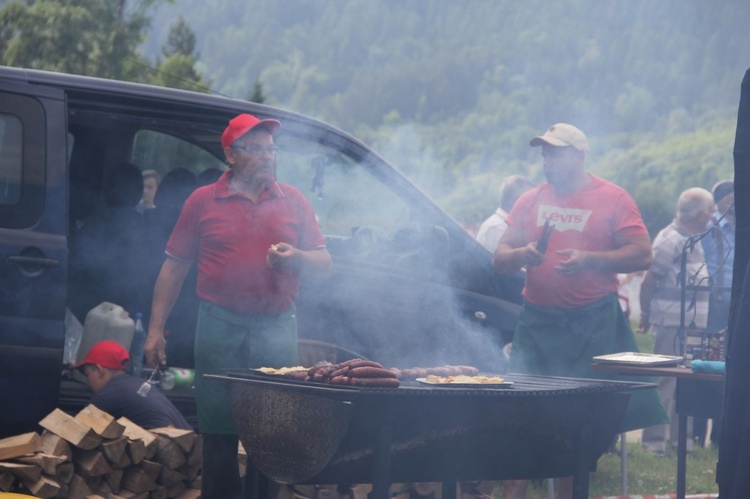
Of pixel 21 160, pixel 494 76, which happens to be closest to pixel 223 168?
pixel 21 160

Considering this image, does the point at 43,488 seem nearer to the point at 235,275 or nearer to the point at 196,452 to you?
the point at 196,452

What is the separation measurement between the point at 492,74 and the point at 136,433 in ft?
155

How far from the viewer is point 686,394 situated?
4750 mm

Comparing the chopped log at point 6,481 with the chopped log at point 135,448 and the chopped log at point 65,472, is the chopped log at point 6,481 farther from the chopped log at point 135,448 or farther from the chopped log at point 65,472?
the chopped log at point 135,448

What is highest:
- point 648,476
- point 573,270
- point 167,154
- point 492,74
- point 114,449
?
point 492,74

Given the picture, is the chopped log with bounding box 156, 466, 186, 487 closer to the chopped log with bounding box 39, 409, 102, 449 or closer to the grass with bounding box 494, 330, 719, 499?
the chopped log with bounding box 39, 409, 102, 449

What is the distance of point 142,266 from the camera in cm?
586

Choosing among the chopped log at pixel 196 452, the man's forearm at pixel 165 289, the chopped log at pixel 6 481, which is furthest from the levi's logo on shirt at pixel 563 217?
the chopped log at pixel 6 481

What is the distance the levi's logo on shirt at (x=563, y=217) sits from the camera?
5023mm

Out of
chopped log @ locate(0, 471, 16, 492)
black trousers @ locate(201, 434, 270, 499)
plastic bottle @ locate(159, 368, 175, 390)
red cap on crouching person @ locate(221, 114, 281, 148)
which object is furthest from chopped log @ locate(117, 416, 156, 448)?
red cap on crouching person @ locate(221, 114, 281, 148)

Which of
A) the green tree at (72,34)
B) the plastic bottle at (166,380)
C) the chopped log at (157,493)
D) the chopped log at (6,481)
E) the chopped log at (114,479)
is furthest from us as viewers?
the green tree at (72,34)

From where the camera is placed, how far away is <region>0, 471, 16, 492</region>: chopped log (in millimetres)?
4211

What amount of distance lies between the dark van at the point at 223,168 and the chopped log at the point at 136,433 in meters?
0.38

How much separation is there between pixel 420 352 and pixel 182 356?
1380 millimetres
